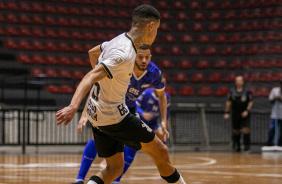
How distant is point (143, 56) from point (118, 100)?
1.50 meters

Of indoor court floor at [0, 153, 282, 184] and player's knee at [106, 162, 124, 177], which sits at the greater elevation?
player's knee at [106, 162, 124, 177]

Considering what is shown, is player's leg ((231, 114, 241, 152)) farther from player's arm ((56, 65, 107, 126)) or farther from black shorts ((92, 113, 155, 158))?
player's arm ((56, 65, 107, 126))

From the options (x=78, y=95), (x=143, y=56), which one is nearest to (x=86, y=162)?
(x=143, y=56)

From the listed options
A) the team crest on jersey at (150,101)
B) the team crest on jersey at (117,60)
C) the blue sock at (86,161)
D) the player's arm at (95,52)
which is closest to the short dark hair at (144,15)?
the team crest on jersey at (117,60)

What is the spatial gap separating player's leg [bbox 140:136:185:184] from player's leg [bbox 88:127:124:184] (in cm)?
21

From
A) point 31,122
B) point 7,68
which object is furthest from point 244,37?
point 31,122

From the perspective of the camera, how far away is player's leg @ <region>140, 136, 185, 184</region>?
3.71 m

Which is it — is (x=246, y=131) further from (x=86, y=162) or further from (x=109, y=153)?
(x=109, y=153)

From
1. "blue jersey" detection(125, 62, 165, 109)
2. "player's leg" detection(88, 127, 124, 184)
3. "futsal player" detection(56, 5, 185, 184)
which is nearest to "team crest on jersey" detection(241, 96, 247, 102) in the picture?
"blue jersey" detection(125, 62, 165, 109)

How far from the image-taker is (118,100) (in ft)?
11.2

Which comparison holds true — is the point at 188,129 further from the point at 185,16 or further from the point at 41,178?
the point at 185,16

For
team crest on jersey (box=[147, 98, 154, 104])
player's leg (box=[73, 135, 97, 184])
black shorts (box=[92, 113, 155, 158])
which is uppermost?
black shorts (box=[92, 113, 155, 158])

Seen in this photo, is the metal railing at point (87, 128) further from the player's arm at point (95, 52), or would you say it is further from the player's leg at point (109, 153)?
the player's leg at point (109, 153)

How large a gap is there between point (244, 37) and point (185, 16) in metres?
2.99
